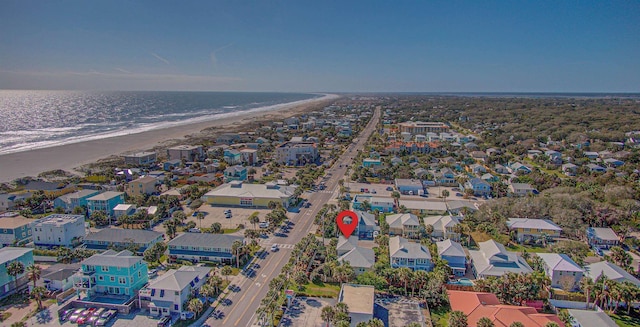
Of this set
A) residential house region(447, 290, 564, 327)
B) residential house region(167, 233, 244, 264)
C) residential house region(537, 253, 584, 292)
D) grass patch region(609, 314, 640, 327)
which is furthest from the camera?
residential house region(167, 233, 244, 264)

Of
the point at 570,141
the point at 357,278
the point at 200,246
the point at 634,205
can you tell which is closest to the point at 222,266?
the point at 200,246

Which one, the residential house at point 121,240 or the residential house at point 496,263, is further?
the residential house at point 121,240

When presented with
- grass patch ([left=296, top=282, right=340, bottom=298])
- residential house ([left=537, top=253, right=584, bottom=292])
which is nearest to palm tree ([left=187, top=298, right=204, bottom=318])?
grass patch ([left=296, top=282, right=340, bottom=298])

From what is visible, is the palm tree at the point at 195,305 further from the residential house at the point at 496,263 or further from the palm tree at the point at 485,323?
the residential house at the point at 496,263

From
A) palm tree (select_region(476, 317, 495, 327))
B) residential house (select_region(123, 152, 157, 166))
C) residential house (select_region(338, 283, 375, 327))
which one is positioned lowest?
residential house (select_region(338, 283, 375, 327))

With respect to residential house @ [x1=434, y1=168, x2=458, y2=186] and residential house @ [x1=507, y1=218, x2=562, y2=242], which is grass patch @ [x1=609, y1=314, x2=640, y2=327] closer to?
residential house @ [x1=507, y1=218, x2=562, y2=242]

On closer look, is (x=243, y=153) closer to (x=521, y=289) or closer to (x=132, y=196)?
(x=132, y=196)

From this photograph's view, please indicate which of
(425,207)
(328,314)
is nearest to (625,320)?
(328,314)

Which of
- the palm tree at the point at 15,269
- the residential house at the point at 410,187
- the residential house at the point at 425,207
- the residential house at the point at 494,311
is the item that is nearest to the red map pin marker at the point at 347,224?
the residential house at the point at 425,207
